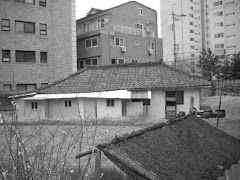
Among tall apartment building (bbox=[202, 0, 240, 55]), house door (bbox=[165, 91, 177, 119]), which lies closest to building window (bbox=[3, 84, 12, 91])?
house door (bbox=[165, 91, 177, 119])

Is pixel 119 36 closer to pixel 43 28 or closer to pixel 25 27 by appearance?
pixel 43 28

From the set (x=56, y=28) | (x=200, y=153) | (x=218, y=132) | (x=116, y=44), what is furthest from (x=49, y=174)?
(x=116, y=44)

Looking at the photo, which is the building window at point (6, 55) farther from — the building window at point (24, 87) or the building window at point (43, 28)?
the building window at point (43, 28)

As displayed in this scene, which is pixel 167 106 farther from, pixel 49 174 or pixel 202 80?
pixel 49 174

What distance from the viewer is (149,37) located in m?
38.2

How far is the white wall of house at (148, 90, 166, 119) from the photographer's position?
67.1 feet

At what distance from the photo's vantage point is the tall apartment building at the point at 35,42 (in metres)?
26.3

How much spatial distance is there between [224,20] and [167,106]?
123ft

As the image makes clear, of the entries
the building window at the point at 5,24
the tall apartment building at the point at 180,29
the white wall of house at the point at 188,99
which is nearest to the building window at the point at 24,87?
the building window at the point at 5,24

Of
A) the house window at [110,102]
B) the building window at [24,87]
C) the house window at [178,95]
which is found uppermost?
the building window at [24,87]

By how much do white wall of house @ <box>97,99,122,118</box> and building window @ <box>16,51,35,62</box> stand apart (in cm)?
1057

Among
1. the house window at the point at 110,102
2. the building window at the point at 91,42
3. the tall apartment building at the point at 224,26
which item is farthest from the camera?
the tall apartment building at the point at 224,26

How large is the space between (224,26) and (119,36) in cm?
2624

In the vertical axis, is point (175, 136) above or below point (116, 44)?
below
